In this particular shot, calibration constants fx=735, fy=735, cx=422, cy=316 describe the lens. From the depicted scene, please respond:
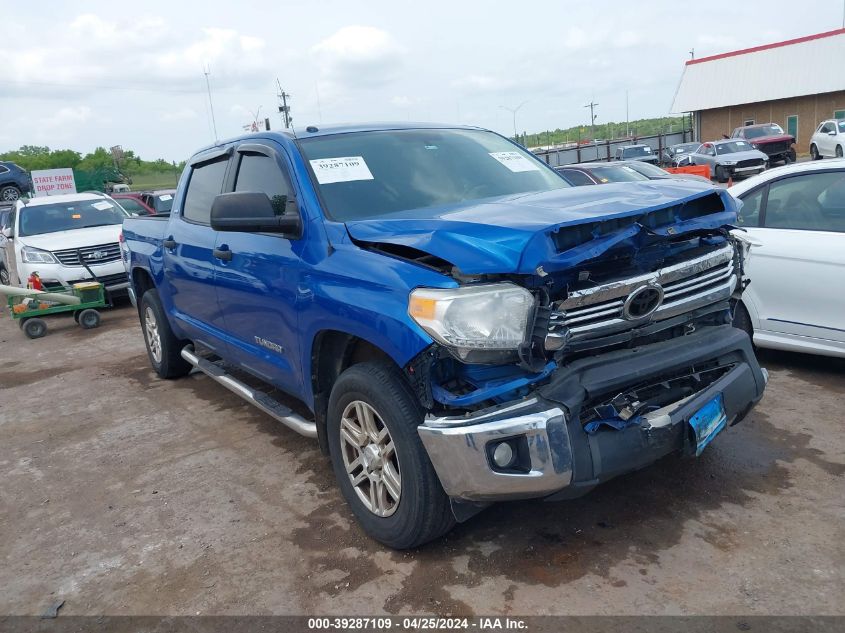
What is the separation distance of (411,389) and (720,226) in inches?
63.4

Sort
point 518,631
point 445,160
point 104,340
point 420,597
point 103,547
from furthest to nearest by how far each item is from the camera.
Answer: point 104,340 → point 445,160 → point 103,547 → point 420,597 → point 518,631

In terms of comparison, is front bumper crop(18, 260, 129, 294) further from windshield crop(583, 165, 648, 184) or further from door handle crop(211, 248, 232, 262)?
windshield crop(583, 165, 648, 184)

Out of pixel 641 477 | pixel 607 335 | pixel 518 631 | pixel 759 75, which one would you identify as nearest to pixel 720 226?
pixel 607 335

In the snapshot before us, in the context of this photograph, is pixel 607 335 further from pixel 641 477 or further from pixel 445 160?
pixel 445 160

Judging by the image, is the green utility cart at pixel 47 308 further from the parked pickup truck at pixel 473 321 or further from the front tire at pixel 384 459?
the front tire at pixel 384 459

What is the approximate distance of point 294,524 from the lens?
376 cm

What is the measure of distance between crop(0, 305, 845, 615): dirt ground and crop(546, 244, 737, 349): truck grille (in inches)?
39.4

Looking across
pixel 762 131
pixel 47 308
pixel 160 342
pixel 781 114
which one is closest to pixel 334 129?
pixel 160 342

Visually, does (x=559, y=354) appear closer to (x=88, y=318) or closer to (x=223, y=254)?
(x=223, y=254)

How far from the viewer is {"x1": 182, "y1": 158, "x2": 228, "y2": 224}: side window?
16.4 ft

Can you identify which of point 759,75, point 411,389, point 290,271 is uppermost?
point 759,75

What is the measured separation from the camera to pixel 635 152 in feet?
98.4

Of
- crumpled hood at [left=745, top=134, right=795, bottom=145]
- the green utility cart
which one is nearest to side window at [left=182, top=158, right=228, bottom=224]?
the green utility cart

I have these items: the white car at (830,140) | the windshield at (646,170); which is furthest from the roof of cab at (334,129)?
the white car at (830,140)
